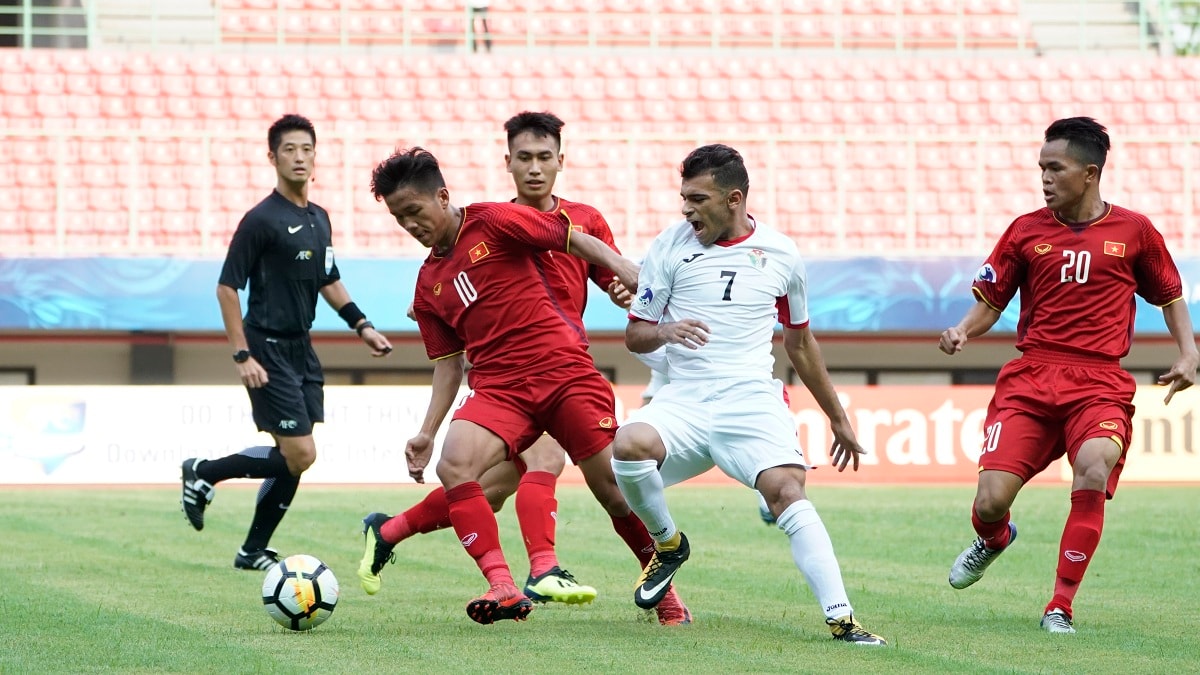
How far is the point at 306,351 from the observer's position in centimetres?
902

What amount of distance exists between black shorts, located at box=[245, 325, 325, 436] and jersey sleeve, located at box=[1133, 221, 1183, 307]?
4.32 meters

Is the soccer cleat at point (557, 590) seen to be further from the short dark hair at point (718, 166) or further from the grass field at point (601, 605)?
the short dark hair at point (718, 166)

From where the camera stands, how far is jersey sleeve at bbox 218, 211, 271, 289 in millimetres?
8758

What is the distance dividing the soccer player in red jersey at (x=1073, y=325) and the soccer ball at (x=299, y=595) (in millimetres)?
2665

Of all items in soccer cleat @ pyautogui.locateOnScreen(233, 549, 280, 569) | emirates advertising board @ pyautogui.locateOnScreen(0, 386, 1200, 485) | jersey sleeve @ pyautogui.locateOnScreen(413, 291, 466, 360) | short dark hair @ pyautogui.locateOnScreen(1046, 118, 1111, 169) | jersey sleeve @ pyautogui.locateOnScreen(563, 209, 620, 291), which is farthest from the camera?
emirates advertising board @ pyautogui.locateOnScreen(0, 386, 1200, 485)

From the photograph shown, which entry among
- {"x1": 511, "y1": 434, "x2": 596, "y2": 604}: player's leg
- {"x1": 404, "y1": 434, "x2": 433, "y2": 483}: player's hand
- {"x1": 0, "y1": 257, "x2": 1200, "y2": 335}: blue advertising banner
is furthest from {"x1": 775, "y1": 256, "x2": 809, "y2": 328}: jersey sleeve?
{"x1": 0, "y1": 257, "x2": 1200, "y2": 335}: blue advertising banner

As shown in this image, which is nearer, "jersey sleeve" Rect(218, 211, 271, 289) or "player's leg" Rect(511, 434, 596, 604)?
"player's leg" Rect(511, 434, 596, 604)

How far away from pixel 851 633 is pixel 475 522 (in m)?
1.56

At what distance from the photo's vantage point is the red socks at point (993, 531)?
696cm

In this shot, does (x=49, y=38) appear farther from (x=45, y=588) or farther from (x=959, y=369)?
(x=45, y=588)

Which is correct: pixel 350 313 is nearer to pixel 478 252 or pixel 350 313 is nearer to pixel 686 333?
pixel 478 252

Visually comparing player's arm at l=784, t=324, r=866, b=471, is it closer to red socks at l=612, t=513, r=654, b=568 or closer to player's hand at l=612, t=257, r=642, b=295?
player's hand at l=612, t=257, r=642, b=295

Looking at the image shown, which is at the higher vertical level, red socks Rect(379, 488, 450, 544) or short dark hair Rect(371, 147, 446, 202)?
short dark hair Rect(371, 147, 446, 202)

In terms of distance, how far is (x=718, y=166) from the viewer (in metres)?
6.15
